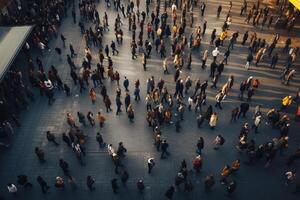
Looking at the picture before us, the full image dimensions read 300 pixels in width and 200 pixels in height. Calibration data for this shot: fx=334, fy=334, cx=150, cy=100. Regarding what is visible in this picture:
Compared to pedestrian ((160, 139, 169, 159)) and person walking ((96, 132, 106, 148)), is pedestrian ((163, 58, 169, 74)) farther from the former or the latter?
person walking ((96, 132, 106, 148))

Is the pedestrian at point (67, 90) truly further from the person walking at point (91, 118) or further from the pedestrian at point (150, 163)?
the pedestrian at point (150, 163)

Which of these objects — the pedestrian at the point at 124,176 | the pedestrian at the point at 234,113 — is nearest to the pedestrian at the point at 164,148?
the pedestrian at the point at 124,176

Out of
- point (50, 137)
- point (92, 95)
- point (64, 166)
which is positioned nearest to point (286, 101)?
point (92, 95)

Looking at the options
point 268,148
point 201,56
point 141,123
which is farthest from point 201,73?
point 268,148

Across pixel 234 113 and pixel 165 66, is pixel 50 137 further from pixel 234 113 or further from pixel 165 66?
pixel 234 113

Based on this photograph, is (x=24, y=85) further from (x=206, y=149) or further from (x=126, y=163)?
(x=206, y=149)

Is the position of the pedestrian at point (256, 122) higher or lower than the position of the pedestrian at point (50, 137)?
higher

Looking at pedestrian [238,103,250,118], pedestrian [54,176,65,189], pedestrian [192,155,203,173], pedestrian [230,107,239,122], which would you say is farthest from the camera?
pedestrian [238,103,250,118]

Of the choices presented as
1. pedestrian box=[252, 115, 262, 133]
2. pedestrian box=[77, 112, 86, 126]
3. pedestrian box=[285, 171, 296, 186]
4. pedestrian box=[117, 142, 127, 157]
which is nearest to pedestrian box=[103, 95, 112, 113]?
pedestrian box=[77, 112, 86, 126]
